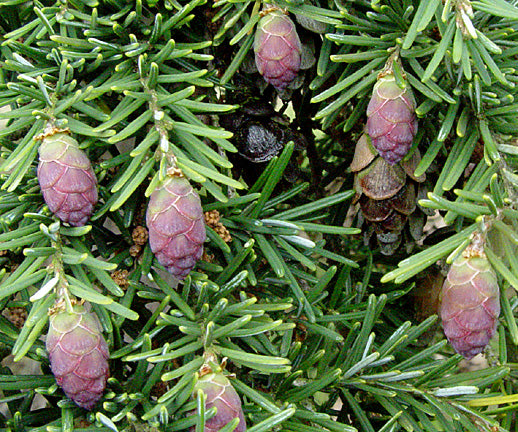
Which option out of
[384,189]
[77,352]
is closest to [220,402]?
[77,352]

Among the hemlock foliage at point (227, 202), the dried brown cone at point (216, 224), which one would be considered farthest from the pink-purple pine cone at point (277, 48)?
the dried brown cone at point (216, 224)

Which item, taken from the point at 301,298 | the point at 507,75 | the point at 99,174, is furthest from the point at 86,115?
the point at 507,75

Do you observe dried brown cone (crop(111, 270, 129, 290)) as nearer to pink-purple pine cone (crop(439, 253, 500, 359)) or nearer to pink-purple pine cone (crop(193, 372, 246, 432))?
pink-purple pine cone (crop(193, 372, 246, 432))

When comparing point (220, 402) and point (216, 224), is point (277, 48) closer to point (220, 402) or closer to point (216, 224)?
point (216, 224)

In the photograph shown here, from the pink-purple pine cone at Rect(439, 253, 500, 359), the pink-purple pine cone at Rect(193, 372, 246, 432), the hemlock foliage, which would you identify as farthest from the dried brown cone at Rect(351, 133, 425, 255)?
the pink-purple pine cone at Rect(193, 372, 246, 432)

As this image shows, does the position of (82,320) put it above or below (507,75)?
below

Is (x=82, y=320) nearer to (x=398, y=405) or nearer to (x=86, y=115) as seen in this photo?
(x=86, y=115)

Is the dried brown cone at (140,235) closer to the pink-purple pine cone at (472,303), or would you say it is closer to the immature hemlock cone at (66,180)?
the immature hemlock cone at (66,180)
